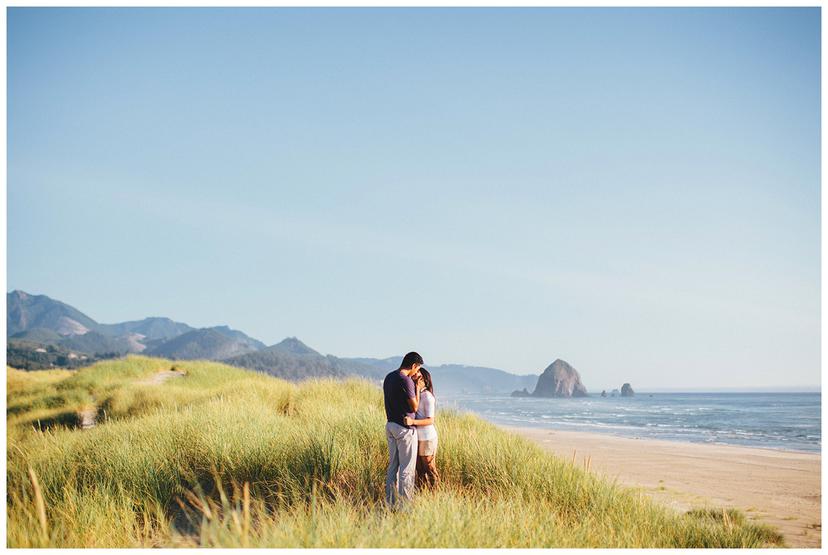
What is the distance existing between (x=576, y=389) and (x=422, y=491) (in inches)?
6821

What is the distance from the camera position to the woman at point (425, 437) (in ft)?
21.6

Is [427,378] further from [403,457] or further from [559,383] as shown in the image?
[559,383]

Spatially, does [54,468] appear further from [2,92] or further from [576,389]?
[576,389]

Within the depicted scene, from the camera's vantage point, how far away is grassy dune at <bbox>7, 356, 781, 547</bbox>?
453cm

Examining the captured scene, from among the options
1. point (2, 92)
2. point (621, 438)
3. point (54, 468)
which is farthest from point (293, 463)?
point (621, 438)

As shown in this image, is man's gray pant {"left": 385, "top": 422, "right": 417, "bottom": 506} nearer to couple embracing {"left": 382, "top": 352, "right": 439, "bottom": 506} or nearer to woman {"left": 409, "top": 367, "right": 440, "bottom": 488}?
couple embracing {"left": 382, "top": 352, "right": 439, "bottom": 506}

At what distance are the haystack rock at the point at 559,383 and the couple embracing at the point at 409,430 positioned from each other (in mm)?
161967

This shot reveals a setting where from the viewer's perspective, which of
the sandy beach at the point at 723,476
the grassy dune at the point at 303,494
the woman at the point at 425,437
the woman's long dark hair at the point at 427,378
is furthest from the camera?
the sandy beach at the point at 723,476

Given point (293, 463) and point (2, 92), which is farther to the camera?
point (293, 463)

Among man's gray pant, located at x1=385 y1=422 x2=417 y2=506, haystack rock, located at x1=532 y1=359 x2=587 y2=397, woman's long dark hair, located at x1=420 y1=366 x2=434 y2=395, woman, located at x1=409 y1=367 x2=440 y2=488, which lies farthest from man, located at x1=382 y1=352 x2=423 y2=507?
haystack rock, located at x1=532 y1=359 x2=587 y2=397

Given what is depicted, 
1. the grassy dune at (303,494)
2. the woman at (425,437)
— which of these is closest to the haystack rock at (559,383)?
the grassy dune at (303,494)

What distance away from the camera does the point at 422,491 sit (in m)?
6.30

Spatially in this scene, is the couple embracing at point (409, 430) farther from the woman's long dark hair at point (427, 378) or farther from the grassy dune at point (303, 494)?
the grassy dune at point (303, 494)

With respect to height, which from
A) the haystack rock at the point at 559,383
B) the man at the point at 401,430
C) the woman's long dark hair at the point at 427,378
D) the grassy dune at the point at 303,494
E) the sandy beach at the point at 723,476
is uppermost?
the woman's long dark hair at the point at 427,378
